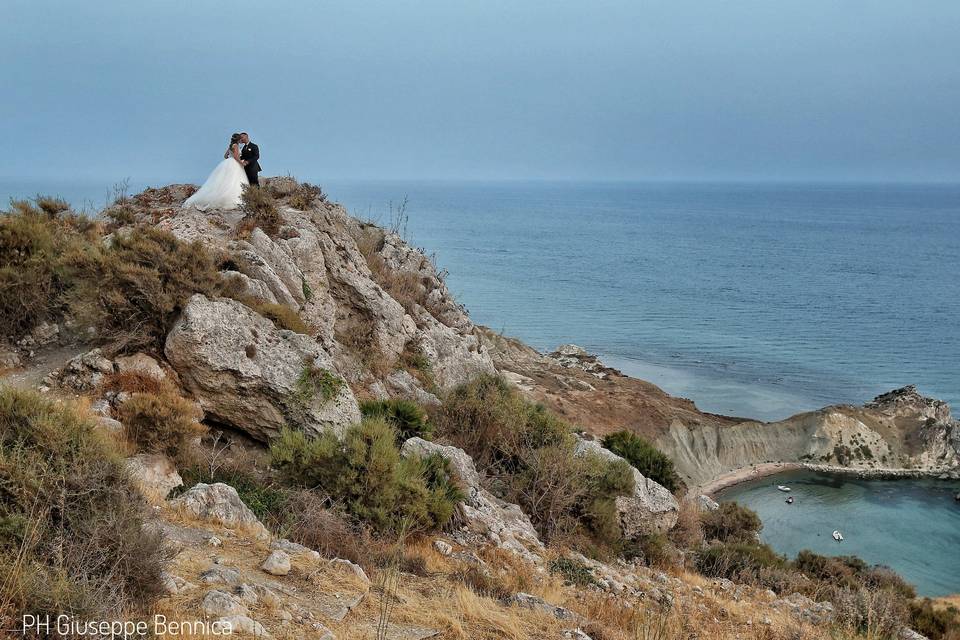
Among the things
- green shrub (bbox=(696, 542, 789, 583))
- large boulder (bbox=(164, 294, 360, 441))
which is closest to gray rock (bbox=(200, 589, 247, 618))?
large boulder (bbox=(164, 294, 360, 441))

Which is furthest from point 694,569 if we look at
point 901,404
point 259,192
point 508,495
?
point 901,404

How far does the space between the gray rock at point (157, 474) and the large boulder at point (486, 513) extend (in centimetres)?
386

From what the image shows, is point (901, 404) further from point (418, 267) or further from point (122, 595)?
point (122, 595)

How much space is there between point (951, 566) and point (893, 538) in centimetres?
282

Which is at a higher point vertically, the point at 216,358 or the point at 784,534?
the point at 216,358

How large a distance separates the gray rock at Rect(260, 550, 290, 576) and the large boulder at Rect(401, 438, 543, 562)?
14.2ft

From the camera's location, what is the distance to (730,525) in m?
19.8

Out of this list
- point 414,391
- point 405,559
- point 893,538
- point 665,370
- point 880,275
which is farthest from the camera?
point 880,275

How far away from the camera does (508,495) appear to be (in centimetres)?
1364

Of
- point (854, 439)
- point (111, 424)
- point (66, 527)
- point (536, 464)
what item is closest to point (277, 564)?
point (66, 527)

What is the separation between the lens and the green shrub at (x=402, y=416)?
12617 millimetres

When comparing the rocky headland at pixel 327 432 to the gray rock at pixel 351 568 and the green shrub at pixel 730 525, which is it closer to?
the gray rock at pixel 351 568

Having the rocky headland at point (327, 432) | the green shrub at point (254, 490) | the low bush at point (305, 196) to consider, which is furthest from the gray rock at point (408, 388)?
the green shrub at point (254, 490)

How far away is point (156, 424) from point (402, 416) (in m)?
4.79
